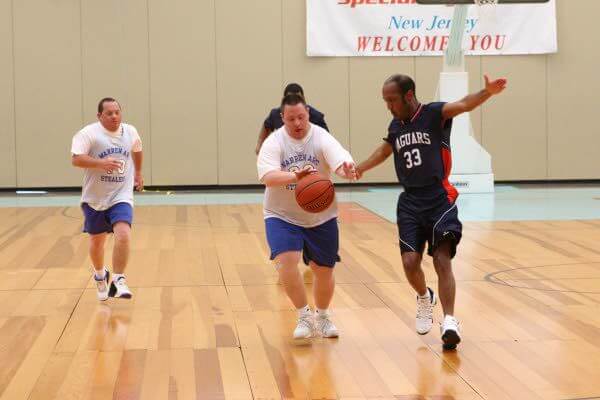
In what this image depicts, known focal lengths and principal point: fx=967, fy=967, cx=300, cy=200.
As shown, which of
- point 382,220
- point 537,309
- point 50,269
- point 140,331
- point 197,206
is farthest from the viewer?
point 197,206

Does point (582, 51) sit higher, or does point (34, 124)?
point (582, 51)

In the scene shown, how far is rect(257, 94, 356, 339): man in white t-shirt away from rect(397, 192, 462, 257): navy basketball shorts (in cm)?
47

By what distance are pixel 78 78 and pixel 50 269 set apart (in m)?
9.98

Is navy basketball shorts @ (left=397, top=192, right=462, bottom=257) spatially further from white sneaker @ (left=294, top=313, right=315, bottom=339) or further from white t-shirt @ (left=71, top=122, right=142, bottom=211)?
white t-shirt @ (left=71, top=122, right=142, bottom=211)

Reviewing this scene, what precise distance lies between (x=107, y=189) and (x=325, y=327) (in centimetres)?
247

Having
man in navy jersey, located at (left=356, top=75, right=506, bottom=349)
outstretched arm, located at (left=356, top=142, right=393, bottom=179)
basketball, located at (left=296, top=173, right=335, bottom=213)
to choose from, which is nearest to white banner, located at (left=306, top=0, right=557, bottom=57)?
outstretched arm, located at (left=356, top=142, right=393, bottom=179)

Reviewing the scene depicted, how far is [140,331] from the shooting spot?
22.0 ft

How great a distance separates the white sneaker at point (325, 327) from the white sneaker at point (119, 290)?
1.81m

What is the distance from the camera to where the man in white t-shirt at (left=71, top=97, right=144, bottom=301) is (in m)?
7.82

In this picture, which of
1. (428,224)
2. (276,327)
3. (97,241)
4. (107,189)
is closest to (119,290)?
(97,241)

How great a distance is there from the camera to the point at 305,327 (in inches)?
248

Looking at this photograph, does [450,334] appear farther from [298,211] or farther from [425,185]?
[298,211]

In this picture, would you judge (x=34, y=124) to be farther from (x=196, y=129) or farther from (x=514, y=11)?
(x=514, y=11)

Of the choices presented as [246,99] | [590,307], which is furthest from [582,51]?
[590,307]
